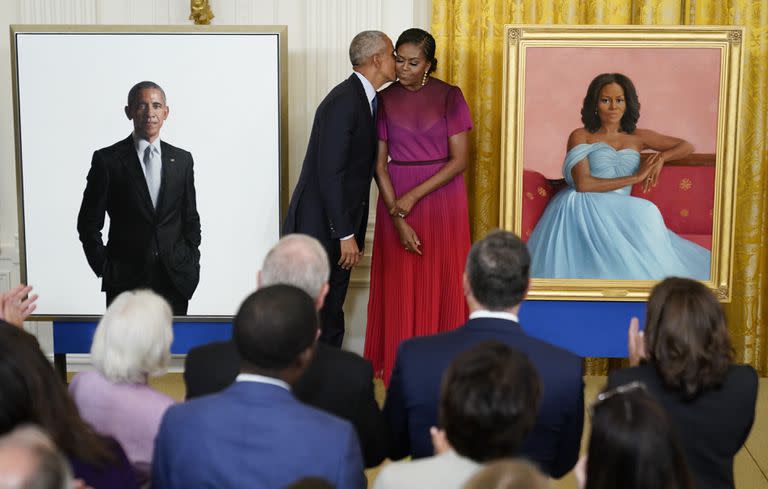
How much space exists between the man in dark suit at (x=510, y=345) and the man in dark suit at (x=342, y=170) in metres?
2.14

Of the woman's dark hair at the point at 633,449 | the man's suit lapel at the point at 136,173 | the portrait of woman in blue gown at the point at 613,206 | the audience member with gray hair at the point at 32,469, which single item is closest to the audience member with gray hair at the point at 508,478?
the woman's dark hair at the point at 633,449

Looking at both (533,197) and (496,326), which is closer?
(496,326)

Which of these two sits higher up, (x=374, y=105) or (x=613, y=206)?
(x=374, y=105)

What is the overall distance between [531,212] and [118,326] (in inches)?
111

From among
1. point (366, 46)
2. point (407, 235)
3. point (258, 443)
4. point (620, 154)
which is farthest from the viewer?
point (407, 235)

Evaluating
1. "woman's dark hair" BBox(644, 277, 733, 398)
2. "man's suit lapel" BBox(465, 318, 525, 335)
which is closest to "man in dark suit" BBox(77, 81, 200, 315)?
"man's suit lapel" BBox(465, 318, 525, 335)

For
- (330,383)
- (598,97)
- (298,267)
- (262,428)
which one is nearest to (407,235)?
(598,97)

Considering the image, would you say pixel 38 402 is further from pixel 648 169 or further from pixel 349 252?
pixel 648 169

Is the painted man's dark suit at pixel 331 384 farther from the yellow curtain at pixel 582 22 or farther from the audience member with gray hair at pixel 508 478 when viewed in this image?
the yellow curtain at pixel 582 22

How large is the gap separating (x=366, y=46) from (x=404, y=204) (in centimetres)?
82

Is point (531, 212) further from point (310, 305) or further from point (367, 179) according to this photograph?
point (310, 305)

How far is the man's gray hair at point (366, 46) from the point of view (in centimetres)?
479

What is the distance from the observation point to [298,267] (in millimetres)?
2748

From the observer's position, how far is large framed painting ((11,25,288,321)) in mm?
4828
